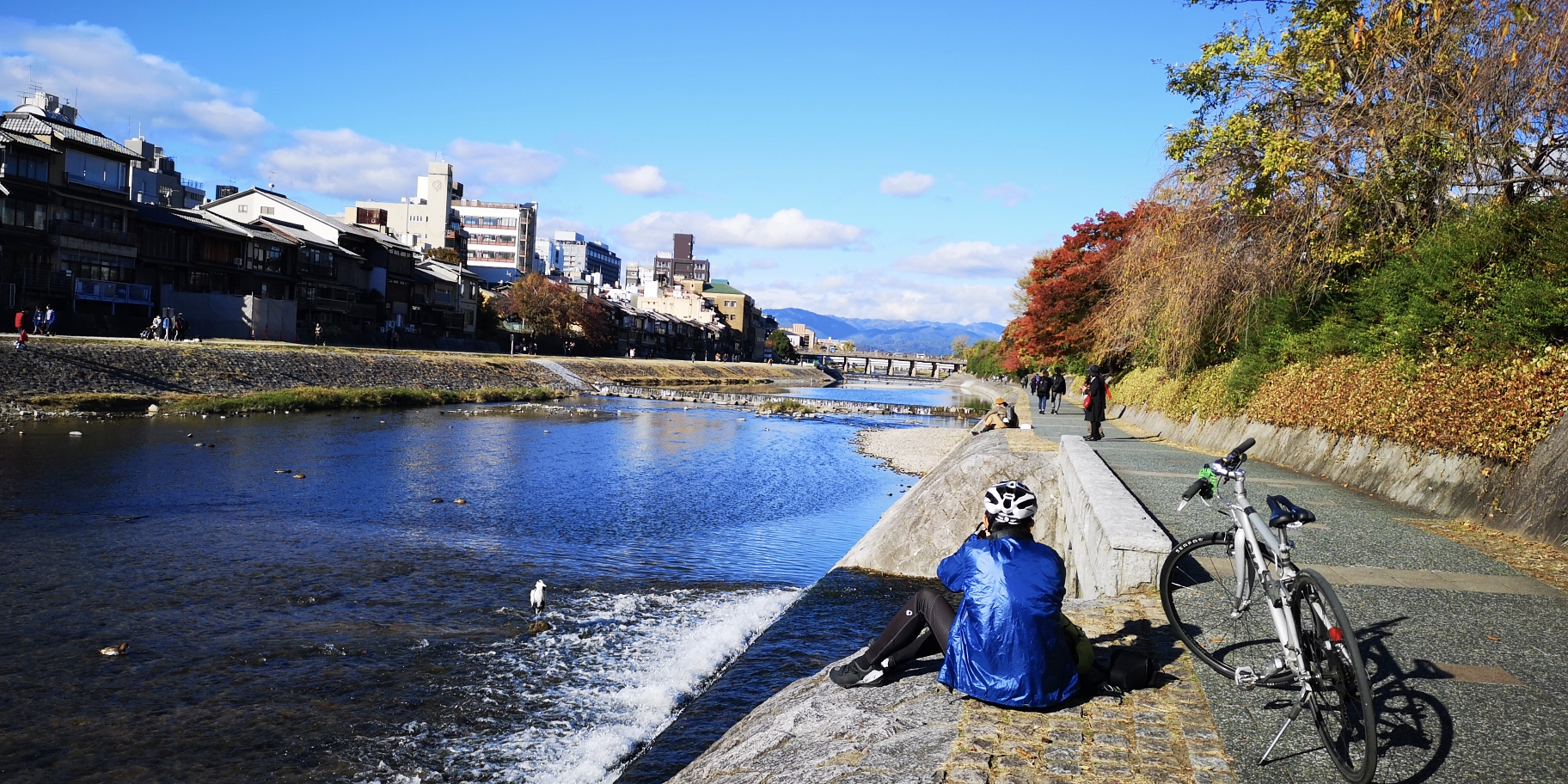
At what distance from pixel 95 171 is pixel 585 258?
132 meters

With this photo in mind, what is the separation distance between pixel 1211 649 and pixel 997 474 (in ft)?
24.6

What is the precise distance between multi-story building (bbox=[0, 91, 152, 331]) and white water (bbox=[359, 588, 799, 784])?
41.8m

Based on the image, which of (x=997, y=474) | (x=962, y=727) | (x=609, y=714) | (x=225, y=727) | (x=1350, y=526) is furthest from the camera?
(x=997, y=474)

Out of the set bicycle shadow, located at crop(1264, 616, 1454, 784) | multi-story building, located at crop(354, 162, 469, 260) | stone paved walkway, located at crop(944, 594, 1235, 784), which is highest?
multi-story building, located at crop(354, 162, 469, 260)

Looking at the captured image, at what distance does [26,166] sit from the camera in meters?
40.7

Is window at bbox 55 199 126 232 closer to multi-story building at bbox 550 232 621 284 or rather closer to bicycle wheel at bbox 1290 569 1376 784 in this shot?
bicycle wheel at bbox 1290 569 1376 784

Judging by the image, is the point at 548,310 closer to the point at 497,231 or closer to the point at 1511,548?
the point at 497,231

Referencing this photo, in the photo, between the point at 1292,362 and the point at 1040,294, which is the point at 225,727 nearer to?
the point at 1292,362

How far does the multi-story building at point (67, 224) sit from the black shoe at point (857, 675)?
46520 millimetres

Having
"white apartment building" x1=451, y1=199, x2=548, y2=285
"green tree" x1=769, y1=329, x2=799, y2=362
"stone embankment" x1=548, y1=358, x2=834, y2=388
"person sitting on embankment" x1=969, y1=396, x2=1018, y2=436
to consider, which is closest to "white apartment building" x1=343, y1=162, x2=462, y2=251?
"white apartment building" x1=451, y1=199, x2=548, y2=285

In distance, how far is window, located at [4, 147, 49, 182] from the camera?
130 feet

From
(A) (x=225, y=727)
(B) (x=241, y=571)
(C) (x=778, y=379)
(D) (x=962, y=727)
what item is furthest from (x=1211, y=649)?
(C) (x=778, y=379)

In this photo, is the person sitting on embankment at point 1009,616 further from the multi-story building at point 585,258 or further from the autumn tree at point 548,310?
the multi-story building at point 585,258

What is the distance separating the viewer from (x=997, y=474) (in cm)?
1330
